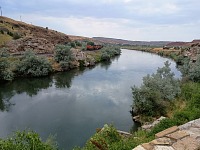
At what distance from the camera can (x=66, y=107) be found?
2464cm

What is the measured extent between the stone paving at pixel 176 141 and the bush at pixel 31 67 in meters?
35.7

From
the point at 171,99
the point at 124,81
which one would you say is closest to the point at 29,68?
the point at 124,81

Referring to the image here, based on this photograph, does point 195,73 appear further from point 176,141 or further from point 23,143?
point 23,143

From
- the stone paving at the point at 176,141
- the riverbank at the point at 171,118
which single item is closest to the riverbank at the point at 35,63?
the riverbank at the point at 171,118

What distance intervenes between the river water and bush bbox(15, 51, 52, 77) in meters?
1.87

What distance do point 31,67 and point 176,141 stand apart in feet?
123

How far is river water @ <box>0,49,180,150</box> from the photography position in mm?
18906

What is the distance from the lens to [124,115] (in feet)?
71.9

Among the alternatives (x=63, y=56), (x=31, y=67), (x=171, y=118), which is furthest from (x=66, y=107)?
(x=63, y=56)

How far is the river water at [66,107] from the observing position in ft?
62.0

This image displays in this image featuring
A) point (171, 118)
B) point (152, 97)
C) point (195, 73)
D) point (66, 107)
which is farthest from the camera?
Result: point (195, 73)

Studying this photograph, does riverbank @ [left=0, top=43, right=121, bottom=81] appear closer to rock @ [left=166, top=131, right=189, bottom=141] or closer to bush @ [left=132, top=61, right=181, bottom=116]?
bush @ [left=132, top=61, right=181, bottom=116]

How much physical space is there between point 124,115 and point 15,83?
22.6 metres

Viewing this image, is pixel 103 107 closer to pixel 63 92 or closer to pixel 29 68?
pixel 63 92
